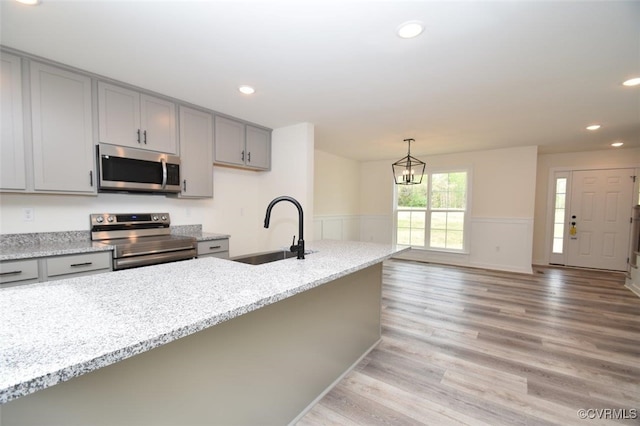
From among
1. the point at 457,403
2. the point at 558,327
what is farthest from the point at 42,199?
the point at 558,327

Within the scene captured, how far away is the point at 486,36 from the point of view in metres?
1.78

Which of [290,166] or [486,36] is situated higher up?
[486,36]

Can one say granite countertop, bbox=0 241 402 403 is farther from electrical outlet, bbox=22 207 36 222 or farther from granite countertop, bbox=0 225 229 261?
electrical outlet, bbox=22 207 36 222

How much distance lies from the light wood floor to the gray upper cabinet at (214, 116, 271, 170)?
254cm

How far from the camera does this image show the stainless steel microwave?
247 cm

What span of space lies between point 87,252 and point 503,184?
6.21m

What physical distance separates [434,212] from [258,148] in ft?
13.2

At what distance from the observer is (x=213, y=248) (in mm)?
3182

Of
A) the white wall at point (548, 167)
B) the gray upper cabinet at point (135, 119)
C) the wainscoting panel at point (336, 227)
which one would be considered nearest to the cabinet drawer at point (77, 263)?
the gray upper cabinet at point (135, 119)

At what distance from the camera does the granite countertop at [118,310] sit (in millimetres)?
623

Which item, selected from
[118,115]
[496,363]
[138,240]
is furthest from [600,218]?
[118,115]

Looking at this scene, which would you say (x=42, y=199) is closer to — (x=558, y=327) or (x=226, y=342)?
(x=226, y=342)

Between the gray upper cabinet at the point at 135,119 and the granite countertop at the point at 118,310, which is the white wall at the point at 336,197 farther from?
the granite countertop at the point at 118,310

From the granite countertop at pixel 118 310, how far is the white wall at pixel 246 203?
1831 mm
